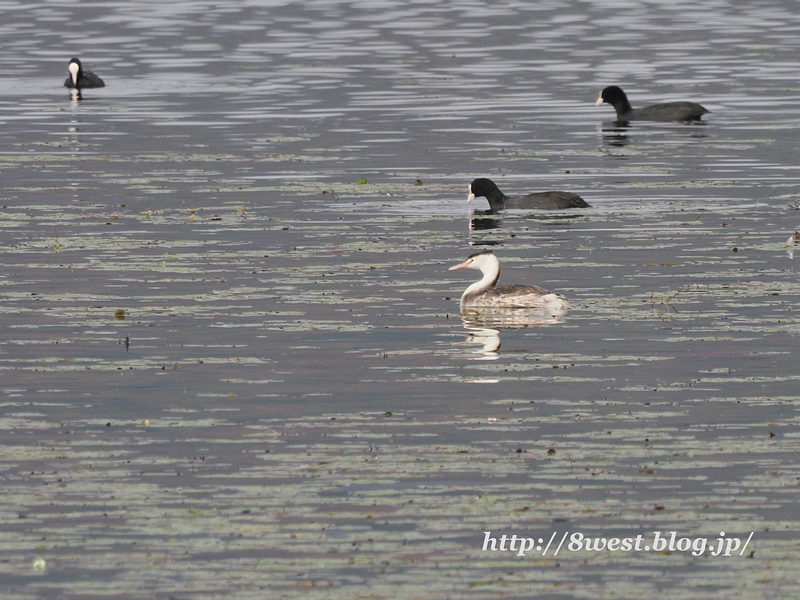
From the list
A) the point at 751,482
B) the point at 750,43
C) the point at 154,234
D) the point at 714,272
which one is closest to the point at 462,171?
the point at 154,234

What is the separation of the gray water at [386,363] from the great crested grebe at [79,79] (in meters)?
7.83

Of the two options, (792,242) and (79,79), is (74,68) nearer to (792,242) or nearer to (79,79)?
(79,79)

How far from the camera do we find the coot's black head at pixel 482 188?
26.6 m

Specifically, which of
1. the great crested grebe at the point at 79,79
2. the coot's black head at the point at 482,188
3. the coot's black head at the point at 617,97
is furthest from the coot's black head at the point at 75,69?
the coot's black head at the point at 482,188

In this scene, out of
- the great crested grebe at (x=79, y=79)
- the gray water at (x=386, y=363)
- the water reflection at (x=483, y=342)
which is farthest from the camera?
the great crested grebe at (x=79, y=79)

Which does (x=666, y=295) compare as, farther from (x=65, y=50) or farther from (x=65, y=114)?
(x=65, y=50)

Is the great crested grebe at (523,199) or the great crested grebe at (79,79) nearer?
the great crested grebe at (523,199)

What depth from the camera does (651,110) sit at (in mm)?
41281

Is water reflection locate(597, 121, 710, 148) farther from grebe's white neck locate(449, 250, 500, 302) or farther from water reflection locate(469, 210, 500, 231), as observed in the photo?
grebe's white neck locate(449, 250, 500, 302)

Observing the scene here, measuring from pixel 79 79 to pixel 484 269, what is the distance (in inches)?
1225

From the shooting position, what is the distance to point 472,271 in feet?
71.3

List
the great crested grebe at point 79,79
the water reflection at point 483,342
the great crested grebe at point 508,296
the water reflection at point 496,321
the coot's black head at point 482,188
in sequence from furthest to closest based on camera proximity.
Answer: the great crested grebe at point 79,79
the coot's black head at point 482,188
the great crested grebe at point 508,296
the water reflection at point 496,321
the water reflection at point 483,342

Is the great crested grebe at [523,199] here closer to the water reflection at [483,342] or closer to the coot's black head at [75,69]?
the water reflection at [483,342]

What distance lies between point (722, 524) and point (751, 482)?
3.08 feet
